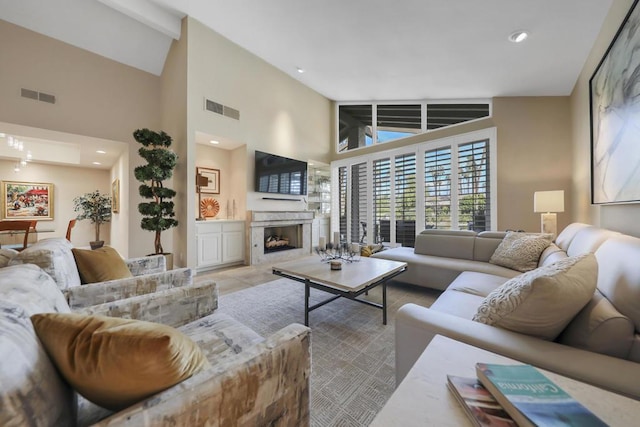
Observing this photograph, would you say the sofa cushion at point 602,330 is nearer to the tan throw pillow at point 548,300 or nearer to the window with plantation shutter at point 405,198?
the tan throw pillow at point 548,300

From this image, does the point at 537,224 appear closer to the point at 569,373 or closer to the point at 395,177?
the point at 395,177

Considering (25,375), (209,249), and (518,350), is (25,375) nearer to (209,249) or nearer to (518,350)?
(518,350)

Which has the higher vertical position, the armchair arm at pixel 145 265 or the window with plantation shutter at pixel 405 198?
the window with plantation shutter at pixel 405 198

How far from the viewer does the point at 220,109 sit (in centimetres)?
410

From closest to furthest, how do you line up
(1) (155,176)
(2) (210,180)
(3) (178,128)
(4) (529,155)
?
(1) (155,176), (4) (529,155), (3) (178,128), (2) (210,180)

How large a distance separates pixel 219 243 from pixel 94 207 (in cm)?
406

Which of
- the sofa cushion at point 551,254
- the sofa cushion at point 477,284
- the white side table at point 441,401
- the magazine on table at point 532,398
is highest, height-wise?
the sofa cushion at point 551,254

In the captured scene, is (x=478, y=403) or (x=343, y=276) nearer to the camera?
(x=478, y=403)

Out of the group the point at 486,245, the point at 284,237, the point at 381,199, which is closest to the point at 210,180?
the point at 284,237

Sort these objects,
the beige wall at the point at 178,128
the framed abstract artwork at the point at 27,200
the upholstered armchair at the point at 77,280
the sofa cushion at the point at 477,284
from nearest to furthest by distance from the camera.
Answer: the upholstered armchair at the point at 77,280, the sofa cushion at the point at 477,284, the beige wall at the point at 178,128, the framed abstract artwork at the point at 27,200

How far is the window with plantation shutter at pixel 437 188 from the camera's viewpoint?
445 cm

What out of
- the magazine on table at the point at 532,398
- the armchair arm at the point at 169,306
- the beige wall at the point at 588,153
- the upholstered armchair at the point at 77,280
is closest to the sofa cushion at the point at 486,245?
the beige wall at the point at 588,153

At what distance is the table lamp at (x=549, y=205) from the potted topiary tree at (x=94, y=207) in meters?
8.60

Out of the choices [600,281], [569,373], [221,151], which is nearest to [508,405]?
[569,373]
